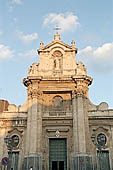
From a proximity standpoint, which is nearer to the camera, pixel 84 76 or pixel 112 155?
pixel 112 155

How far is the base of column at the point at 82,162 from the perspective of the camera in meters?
20.1

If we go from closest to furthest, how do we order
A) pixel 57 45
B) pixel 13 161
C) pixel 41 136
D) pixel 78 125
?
1. pixel 13 161
2. pixel 78 125
3. pixel 41 136
4. pixel 57 45

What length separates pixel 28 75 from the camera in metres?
24.2

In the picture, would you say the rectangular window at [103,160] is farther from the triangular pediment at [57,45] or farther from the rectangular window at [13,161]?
the triangular pediment at [57,45]

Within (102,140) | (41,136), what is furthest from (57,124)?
(102,140)

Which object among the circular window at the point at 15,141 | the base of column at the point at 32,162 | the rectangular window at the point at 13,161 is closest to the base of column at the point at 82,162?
the base of column at the point at 32,162

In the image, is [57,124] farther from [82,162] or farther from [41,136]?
[82,162]

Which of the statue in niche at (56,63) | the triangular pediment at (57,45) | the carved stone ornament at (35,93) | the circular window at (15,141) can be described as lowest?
the circular window at (15,141)

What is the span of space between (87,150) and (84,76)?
7072 mm

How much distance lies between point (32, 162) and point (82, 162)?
423cm

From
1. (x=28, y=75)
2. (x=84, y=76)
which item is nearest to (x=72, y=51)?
(x=84, y=76)

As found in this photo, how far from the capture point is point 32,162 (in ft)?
66.9

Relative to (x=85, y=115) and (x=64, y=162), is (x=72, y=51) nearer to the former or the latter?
(x=85, y=115)

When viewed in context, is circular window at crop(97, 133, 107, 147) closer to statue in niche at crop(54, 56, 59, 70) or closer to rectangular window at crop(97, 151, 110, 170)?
rectangular window at crop(97, 151, 110, 170)
